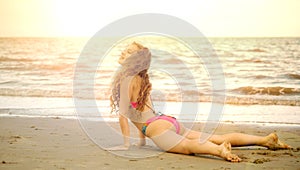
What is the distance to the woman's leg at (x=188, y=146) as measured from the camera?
501 centimetres

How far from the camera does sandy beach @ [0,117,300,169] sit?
491 cm

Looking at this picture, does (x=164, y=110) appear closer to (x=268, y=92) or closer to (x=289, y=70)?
(x=268, y=92)

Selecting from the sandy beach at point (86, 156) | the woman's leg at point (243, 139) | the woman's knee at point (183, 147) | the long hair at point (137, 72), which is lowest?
the sandy beach at point (86, 156)

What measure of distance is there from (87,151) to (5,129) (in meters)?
2.34

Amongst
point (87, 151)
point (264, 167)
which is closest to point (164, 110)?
point (87, 151)

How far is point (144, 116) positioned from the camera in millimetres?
5535

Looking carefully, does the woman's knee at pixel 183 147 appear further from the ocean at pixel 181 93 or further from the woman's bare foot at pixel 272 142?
the ocean at pixel 181 93

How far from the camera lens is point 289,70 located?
22469 mm

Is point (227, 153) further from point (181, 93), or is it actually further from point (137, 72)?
point (181, 93)

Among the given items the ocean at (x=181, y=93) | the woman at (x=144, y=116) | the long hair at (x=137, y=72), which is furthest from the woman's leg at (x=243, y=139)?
the ocean at (x=181, y=93)

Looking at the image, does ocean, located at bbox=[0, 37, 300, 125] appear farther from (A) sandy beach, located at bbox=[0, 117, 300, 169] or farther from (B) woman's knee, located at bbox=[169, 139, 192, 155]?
(B) woman's knee, located at bbox=[169, 139, 192, 155]

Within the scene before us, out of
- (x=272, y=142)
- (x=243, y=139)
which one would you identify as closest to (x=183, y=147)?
Answer: (x=243, y=139)

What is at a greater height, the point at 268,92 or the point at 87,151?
the point at 268,92

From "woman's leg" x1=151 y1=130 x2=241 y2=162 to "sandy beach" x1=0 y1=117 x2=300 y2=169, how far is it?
0.08 metres
